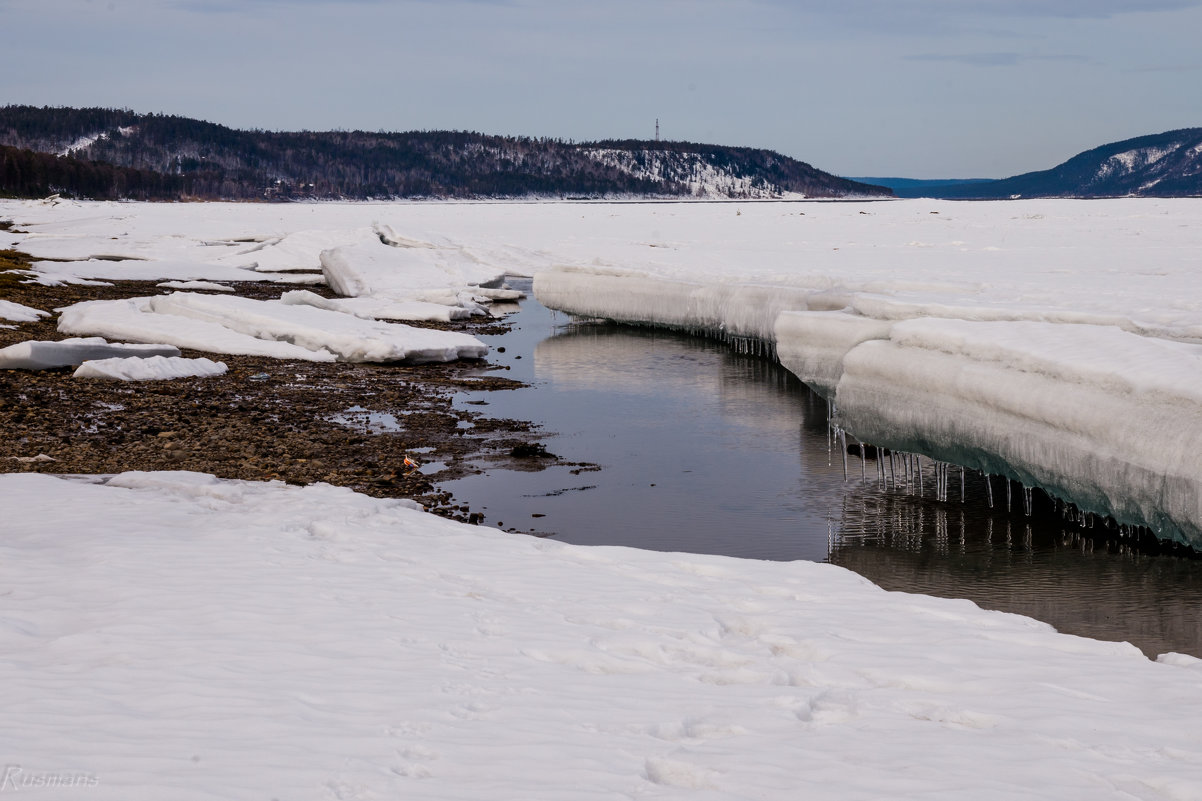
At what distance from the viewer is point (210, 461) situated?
10.4 m

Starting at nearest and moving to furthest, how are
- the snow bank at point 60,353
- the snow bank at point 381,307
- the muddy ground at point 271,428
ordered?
the muddy ground at point 271,428 < the snow bank at point 60,353 < the snow bank at point 381,307

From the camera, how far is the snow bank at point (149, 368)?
1405 cm

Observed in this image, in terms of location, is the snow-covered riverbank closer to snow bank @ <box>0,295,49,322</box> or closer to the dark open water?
the dark open water

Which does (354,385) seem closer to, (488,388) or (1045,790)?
(488,388)

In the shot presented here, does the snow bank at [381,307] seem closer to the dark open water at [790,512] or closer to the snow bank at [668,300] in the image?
the snow bank at [668,300]

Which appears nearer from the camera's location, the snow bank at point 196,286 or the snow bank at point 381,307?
the snow bank at point 381,307

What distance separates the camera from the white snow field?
4180 millimetres

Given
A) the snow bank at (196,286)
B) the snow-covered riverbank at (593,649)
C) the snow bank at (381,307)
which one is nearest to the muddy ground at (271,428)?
the snow-covered riverbank at (593,649)

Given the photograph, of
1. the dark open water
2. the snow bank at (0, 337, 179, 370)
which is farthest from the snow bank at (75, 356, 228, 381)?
the dark open water

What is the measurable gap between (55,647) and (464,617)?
6.63ft

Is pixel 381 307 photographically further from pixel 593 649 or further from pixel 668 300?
pixel 593 649

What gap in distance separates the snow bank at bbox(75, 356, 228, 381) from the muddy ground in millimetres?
239

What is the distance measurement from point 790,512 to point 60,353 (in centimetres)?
977

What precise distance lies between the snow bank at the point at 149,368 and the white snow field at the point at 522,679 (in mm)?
6622
